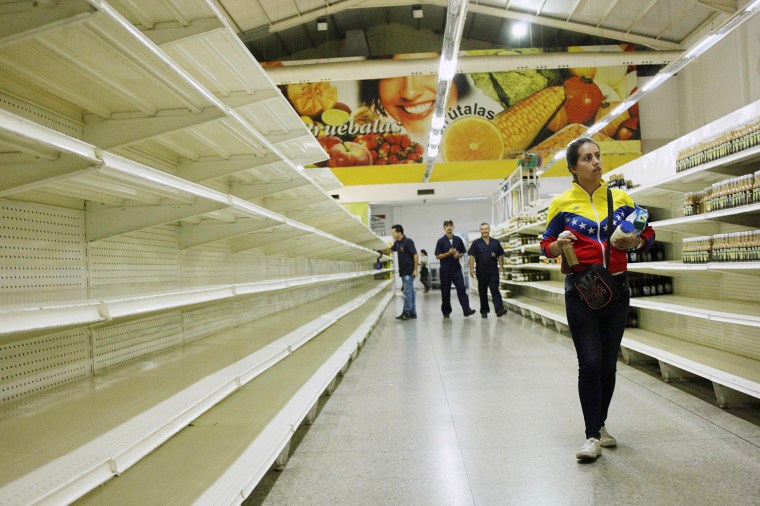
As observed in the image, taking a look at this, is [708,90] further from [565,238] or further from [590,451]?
[590,451]

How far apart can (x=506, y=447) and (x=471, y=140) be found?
12.9 meters

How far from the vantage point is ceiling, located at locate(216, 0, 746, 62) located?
36.3ft

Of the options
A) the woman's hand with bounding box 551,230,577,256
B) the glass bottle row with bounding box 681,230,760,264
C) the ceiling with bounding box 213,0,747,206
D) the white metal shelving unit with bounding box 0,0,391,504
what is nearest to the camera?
the white metal shelving unit with bounding box 0,0,391,504

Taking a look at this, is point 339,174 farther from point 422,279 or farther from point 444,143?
point 422,279

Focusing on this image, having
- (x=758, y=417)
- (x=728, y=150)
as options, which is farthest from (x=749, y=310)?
(x=728, y=150)

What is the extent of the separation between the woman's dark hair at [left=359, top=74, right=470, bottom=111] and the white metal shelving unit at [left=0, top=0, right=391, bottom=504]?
11829mm

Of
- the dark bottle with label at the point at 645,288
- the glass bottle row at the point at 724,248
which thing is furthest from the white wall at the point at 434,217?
the glass bottle row at the point at 724,248

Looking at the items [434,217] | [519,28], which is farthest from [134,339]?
[434,217]

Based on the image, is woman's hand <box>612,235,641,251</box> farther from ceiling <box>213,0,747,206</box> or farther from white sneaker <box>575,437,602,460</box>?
ceiling <box>213,0,747,206</box>

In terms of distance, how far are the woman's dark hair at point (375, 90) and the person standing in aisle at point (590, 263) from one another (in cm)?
1277

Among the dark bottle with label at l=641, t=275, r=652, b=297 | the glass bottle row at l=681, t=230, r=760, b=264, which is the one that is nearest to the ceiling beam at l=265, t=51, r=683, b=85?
the dark bottle with label at l=641, t=275, r=652, b=297

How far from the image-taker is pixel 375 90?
48.6ft

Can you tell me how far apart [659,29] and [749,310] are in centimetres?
1114

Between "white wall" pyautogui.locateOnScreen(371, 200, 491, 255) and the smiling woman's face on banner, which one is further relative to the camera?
"white wall" pyautogui.locateOnScreen(371, 200, 491, 255)
